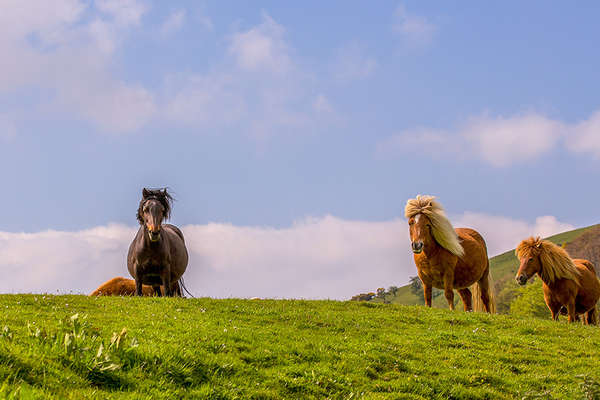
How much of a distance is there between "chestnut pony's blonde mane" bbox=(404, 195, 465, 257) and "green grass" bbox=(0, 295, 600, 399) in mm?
3004

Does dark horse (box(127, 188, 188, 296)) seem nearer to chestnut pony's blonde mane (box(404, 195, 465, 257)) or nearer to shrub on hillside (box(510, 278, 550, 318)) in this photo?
chestnut pony's blonde mane (box(404, 195, 465, 257))

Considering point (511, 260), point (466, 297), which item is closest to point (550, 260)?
point (466, 297)

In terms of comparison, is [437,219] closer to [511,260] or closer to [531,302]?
[531,302]

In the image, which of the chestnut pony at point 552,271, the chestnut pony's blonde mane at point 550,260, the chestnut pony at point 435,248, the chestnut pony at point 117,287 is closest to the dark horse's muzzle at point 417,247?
the chestnut pony at point 435,248

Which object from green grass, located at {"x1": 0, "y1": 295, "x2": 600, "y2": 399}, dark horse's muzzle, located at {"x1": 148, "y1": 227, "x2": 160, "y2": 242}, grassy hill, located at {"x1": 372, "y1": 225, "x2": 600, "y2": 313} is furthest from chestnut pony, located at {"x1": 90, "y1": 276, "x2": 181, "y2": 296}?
grassy hill, located at {"x1": 372, "y1": 225, "x2": 600, "y2": 313}

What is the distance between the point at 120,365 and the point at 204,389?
1264mm

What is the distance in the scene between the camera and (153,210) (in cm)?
1873

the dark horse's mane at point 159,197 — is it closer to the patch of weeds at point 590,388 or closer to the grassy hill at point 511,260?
the patch of weeds at point 590,388

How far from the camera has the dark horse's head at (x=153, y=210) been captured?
61.0 ft

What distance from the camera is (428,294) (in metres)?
21.4

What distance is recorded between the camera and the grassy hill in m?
132

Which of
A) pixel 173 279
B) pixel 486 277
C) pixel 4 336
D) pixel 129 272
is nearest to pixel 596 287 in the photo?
pixel 486 277

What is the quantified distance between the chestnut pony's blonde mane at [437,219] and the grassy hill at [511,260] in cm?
9473

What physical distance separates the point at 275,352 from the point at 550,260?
15.7m
